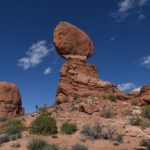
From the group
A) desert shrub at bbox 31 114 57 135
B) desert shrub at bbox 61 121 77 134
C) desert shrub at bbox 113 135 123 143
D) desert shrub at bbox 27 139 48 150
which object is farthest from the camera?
desert shrub at bbox 31 114 57 135

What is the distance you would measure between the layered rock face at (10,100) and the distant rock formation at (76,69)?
759 centimetres

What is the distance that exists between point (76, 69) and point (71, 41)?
4010 millimetres

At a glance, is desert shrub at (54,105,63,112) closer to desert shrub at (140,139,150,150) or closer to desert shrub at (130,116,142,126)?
desert shrub at (130,116,142,126)

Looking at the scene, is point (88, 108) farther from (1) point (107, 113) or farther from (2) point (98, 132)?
(2) point (98, 132)

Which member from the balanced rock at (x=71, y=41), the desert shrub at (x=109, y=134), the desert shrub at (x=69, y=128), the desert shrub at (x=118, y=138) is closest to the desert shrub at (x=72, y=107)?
the desert shrub at (x=69, y=128)

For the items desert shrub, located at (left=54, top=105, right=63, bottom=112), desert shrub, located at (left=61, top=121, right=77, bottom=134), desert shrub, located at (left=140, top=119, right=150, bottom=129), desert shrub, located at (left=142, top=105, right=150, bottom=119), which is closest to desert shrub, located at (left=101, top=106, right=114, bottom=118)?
desert shrub, located at (left=142, top=105, right=150, bottom=119)

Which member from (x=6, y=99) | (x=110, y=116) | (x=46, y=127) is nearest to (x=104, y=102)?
(x=110, y=116)

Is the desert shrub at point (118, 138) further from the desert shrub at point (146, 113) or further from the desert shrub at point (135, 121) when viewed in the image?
the desert shrub at point (146, 113)

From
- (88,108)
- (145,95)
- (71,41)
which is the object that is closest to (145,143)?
(88,108)

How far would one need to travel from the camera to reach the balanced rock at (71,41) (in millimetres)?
44031

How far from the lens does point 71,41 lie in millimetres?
44781

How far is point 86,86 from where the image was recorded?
137 feet

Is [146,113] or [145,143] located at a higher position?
[146,113]

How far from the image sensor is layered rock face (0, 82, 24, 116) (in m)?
46.0
